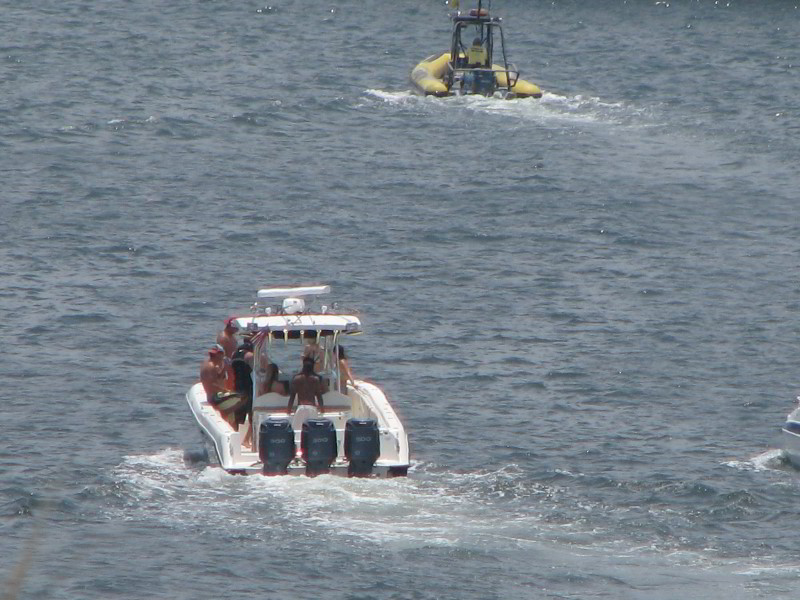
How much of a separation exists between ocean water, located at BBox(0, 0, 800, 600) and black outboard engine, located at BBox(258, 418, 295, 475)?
403 mm

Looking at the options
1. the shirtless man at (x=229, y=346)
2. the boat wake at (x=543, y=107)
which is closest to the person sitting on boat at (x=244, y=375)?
the shirtless man at (x=229, y=346)

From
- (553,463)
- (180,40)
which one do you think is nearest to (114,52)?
(180,40)

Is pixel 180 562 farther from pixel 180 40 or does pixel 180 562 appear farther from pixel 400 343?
pixel 180 40

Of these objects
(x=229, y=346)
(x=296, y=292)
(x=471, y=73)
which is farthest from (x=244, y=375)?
(x=471, y=73)

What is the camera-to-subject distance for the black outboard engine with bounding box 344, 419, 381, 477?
20.0 meters

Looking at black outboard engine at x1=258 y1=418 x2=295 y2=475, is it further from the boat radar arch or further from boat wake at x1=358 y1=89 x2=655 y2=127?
boat wake at x1=358 y1=89 x2=655 y2=127

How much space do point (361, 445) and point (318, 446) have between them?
53 centimetres

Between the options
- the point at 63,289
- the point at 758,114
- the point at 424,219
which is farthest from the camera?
the point at 758,114

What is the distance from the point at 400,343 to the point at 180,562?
34.5ft

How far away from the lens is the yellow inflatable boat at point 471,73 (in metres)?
50.0

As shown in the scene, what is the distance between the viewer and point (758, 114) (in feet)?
166

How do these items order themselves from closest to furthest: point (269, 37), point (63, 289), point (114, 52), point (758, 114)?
point (63, 289), point (758, 114), point (114, 52), point (269, 37)

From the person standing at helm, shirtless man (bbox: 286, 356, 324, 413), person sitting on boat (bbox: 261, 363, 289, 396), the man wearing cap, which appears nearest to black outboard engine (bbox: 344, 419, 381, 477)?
shirtless man (bbox: 286, 356, 324, 413)

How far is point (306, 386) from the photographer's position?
70.0 ft
